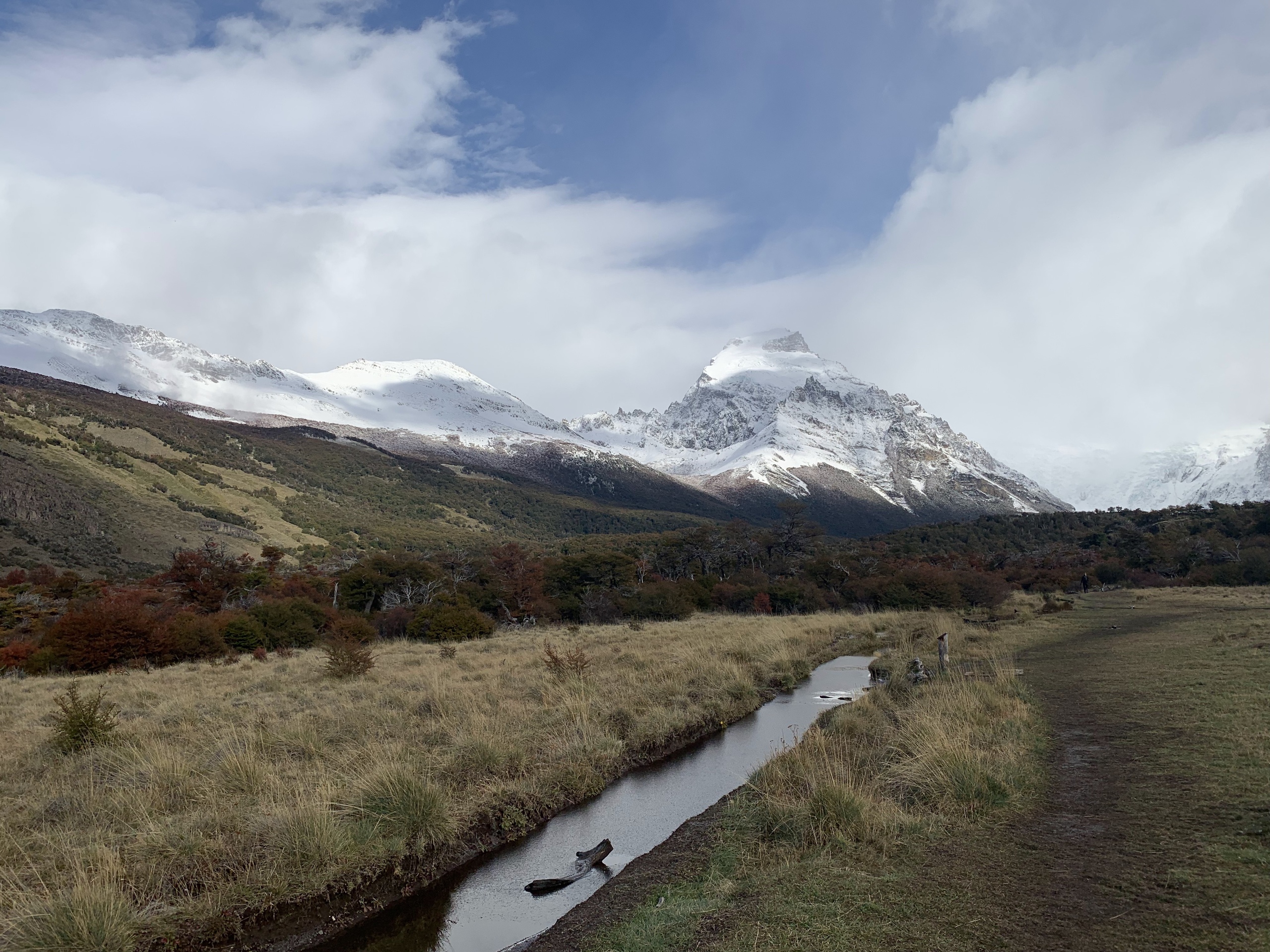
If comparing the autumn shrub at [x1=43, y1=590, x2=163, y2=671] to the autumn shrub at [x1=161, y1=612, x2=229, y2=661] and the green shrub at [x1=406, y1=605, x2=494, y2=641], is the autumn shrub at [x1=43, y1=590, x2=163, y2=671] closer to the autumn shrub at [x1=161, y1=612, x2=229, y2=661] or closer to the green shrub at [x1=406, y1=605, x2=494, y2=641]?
the autumn shrub at [x1=161, y1=612, x2=229, y2=661]

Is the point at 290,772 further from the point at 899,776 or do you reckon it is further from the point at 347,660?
the point at 347,660

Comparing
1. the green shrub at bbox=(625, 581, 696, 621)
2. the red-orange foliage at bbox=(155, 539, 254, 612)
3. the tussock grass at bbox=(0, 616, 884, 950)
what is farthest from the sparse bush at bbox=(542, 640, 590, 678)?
the red-orange foliage at bbox=(155, 539, 254, 612)

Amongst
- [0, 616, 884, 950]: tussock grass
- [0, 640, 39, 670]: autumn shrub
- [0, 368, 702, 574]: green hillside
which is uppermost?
[0, 368, 702, 574]: green hillside

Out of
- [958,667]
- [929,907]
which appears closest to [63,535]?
[958,667]

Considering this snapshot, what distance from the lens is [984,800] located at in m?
8.62

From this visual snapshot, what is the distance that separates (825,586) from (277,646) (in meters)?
37.0

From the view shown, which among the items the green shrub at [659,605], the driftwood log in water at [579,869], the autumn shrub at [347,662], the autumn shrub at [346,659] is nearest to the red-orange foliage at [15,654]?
the autumn shrub at [346,659]

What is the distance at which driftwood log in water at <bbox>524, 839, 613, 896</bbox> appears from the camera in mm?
8891

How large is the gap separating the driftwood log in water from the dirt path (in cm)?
74

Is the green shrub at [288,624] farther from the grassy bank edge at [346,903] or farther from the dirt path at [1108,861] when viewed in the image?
the dirt path at [1108,861]

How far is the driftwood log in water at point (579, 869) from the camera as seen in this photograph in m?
8.89

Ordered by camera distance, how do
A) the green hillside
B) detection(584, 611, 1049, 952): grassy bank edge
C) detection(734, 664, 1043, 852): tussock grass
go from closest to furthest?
1. detection(584, 611, 1049, 952): grassy bank edge
2. detection(734, 664, 1043, 852): tussock grass
3. the green hillside

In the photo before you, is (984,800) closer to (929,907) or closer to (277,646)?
(929,907)

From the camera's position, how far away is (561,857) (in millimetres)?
9852
